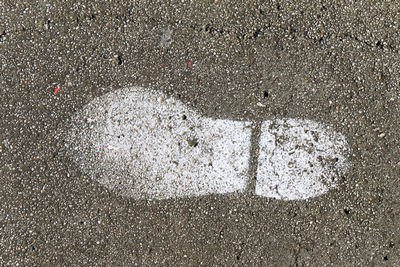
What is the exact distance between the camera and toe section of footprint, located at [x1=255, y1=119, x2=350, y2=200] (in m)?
2.28

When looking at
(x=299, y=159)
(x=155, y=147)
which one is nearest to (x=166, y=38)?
(x=155, y=147)

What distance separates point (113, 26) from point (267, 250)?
2.29 m

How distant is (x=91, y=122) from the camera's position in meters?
2.31

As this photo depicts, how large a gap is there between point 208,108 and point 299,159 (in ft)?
2.84

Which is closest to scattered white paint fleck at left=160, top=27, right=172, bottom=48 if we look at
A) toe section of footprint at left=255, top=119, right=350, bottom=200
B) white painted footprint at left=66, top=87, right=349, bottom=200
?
white painted footprint at left=66, top=87, right=349, bottom=200

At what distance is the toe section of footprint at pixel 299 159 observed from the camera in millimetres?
2281

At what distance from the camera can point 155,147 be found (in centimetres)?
230

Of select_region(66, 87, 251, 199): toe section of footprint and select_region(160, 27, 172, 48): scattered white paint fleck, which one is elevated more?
select_region(160, 27, 172, 48): scattered white paint fleck

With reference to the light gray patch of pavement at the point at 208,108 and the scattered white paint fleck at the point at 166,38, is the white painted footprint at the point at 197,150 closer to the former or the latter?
the light gray patch of pavement at the point at 208,108

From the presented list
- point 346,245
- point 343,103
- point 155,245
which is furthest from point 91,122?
point 346,245

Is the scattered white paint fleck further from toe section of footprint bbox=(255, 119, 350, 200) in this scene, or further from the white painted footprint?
toe section of footprint bbox=(255, 119, 350, 200)

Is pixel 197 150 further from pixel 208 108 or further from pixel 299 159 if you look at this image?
pixel 299 159

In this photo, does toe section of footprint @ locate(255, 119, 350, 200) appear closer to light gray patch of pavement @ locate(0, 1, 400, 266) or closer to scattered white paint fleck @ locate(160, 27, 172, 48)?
light gray patch of pavement @ locate(0, 1, 400, 266)

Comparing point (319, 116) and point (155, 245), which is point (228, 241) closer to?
point (155, 245)
